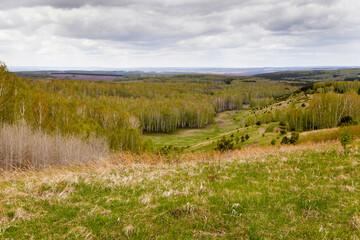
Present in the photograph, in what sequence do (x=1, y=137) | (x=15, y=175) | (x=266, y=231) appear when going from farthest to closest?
(x=1, y=137)
(x=15, y=175)
(x=266, y=231)

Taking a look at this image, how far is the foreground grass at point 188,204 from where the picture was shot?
20.8ft

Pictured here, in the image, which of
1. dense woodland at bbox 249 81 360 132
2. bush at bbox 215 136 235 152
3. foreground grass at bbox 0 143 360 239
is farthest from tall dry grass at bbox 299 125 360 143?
dense woodland at bbox 249 81 360 132

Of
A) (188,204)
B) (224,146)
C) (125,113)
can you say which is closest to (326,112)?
(224,146)

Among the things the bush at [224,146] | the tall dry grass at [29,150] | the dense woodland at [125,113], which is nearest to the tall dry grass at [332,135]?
the bush at [224,146]

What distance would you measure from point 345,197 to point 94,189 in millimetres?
10320

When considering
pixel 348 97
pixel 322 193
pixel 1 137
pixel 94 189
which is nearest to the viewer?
pixel 322 193

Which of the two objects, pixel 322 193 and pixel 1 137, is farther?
pixel 1 137

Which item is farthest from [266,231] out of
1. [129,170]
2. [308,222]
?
[129,170]

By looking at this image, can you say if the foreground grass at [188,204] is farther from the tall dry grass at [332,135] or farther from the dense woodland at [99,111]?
the tall dry grass at [332,135]

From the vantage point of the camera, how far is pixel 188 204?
7691mm

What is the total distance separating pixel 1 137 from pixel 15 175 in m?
18.1

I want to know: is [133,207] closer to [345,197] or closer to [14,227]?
[14,227]

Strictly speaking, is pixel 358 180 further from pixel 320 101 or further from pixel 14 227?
pixel 320 101

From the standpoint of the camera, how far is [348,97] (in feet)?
265
